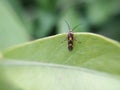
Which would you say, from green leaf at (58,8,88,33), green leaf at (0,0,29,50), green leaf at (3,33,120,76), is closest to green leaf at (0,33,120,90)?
green leaf at (3,33,120,76)

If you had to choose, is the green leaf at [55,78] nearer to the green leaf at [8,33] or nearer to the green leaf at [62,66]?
the green leaf at [62,66]

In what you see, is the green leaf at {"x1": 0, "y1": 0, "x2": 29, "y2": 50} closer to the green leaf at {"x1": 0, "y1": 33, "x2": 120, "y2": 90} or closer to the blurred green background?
the green leaf at {"x1": 0, "y1": 33, "x2": 120, "y2": 90}

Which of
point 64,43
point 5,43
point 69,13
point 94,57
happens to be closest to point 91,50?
point 94,57

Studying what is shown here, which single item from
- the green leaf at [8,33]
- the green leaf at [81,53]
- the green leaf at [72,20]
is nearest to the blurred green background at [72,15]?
the green leaf at [72,20]

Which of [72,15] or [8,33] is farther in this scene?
[72,15]

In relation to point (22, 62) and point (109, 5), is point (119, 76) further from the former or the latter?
point (109, 5)

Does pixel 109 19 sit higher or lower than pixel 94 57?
lower

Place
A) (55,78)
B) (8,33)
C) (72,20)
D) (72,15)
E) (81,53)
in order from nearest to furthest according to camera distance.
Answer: (55,78)
(81,53)
(8,33)
(72,20)
(72,15)

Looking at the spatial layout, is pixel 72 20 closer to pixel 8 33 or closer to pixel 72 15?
pixel 72 15

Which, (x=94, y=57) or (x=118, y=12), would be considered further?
(x=118, y=12)

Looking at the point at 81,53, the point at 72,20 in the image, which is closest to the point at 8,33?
the point at 81,53
